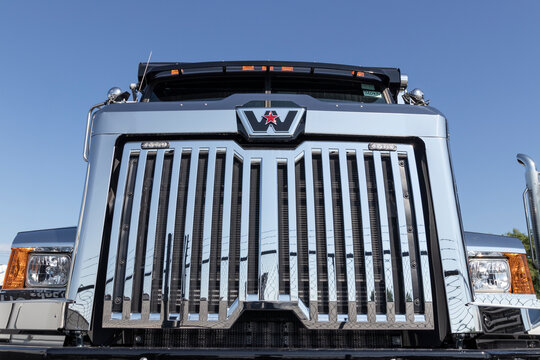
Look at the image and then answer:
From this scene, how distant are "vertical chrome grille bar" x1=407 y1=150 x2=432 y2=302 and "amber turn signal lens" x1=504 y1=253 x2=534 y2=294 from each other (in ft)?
1.89

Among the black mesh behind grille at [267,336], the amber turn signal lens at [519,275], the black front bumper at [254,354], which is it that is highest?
the amber turn signal lens at [519,275]

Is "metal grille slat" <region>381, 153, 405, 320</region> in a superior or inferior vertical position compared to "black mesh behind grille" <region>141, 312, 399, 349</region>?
superior

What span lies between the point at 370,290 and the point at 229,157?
1225 mm

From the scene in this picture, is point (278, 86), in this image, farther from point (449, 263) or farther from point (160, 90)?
point (449, 263)

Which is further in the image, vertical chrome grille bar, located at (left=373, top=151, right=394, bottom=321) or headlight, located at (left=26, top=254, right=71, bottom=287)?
headlight, located at (left=26, top=254, right=71, bottom=287)

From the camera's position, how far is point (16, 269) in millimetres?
3006

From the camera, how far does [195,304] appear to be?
277cm

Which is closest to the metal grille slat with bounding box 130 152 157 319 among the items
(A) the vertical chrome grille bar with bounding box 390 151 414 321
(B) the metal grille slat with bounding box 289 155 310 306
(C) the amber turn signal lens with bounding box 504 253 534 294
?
(B) the metal grille slat with bounding box 289 155 310 306

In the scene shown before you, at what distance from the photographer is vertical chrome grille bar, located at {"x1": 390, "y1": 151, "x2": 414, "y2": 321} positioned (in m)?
2.79

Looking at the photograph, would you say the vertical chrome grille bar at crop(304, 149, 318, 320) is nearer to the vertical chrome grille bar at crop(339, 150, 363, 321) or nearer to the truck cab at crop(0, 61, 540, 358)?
the truck cab at crop(0, 61, 540, 358)

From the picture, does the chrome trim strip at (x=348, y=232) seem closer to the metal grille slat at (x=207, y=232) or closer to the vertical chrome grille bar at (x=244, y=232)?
the vertical chrome grille bar at (x=244, y=232)

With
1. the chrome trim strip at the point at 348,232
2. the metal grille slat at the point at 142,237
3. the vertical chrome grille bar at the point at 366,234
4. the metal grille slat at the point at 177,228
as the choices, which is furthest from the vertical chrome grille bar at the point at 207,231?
the vertical chrome grille bar at the point at 366,234

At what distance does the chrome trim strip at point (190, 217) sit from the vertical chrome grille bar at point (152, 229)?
203 mm

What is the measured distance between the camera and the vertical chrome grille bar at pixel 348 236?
9.07 feet
